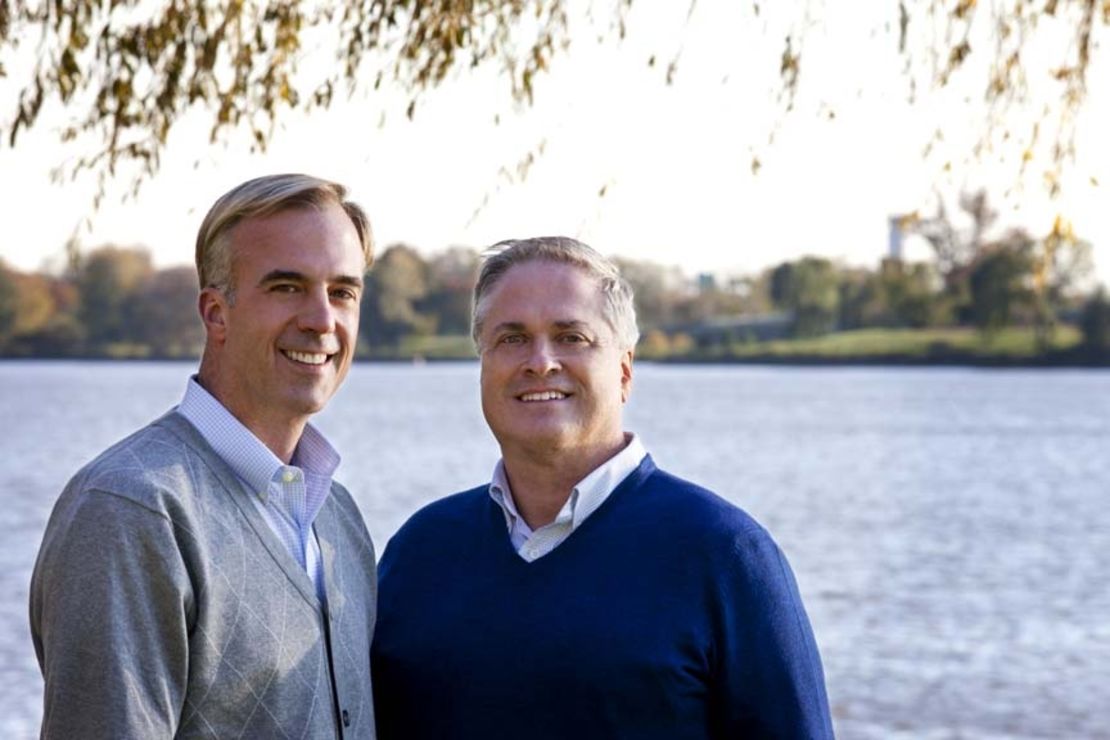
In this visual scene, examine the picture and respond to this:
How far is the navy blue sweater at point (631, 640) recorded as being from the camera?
296 centimetres

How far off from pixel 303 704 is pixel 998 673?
1277 cm

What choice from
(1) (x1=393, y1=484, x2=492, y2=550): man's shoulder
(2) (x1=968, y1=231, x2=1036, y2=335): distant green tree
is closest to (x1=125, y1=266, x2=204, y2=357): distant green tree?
(2) (x1=968, y1=231, x2=1036, y2=335): distant green tree

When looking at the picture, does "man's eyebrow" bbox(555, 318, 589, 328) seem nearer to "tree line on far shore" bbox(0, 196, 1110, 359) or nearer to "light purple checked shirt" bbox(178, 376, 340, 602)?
"light purple checked shirt" bbox(178, 376, 340, 602)

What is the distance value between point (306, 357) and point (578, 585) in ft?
2.04

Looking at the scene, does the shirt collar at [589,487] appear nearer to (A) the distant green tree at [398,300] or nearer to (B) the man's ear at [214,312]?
(B) the man's ear at [214,312]

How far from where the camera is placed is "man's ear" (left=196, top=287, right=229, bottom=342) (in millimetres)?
2871

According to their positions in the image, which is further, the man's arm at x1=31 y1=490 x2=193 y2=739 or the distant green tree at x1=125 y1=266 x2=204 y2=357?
the distant green tree at x1=125 y1=266 x2=204 y2=357

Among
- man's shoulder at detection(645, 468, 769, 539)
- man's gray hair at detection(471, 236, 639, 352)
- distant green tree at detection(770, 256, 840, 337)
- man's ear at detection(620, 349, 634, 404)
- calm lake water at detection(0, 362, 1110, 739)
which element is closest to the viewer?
man's shoulder at detection(645, 468, 769, 539)

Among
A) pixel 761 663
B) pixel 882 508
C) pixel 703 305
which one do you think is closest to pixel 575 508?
pixel 761 663

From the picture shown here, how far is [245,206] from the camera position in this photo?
2.79 metres

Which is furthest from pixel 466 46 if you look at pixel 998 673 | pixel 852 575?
pixel 852 575

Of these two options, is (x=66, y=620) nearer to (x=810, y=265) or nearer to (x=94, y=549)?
(x=94, y=549)

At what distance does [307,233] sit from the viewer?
2832 mm

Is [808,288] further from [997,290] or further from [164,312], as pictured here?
[164,312]
